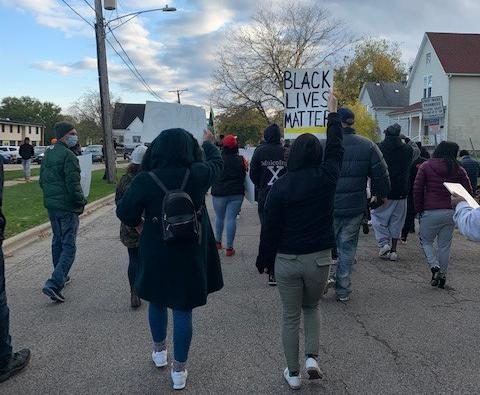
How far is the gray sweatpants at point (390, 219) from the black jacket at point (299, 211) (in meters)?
4.65

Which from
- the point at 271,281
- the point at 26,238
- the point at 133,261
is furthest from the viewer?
the point at 26,238

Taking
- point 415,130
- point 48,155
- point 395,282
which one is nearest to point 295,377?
point 395,282

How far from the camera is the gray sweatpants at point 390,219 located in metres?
8.19

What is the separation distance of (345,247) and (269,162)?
5.69 ft

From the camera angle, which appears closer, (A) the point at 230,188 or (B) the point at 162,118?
(B) the point at 162,118

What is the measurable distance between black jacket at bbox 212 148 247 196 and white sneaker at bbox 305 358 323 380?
458 centimetres

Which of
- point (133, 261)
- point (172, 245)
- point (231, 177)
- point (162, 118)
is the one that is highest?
point (162, 118)

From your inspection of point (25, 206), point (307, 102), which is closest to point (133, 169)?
point (307, 102)

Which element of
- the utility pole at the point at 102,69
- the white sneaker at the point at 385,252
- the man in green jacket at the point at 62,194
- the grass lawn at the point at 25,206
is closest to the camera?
the man in green jacket at the point at 62,194

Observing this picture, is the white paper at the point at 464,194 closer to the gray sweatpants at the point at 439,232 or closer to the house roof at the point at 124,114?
the gray sweatpants at the point at 439,232

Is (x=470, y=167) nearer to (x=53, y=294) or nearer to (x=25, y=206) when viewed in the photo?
(x=53, y=294)

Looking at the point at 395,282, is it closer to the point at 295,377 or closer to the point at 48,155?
the point at 295,377

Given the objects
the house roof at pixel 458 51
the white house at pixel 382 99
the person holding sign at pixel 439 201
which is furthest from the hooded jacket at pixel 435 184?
the white house at pixel 382 99

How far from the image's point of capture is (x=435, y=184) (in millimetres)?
6398
